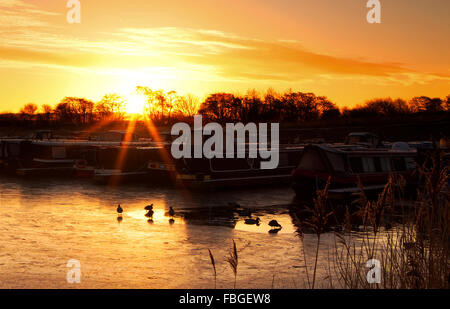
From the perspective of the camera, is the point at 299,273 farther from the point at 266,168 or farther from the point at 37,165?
the point at 37,165

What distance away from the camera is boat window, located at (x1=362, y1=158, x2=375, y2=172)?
23016 mm

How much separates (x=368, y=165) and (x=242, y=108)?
7363cm

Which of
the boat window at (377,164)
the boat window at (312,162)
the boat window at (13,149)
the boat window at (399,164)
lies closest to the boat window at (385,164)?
the boat window at (377,164)

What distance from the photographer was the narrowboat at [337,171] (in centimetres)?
2131

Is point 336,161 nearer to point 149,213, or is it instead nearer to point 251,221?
point 251,221

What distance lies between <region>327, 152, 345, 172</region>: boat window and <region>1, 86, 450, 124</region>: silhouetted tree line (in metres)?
59.5

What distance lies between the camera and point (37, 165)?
31891mm

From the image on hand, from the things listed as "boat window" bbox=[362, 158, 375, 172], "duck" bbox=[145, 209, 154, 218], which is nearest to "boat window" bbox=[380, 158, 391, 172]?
"boat window" bbox=[362, 158, 375, 172]

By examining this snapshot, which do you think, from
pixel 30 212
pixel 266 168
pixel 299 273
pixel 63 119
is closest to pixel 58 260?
pixel 299 273

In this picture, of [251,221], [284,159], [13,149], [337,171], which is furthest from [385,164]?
[13,149]

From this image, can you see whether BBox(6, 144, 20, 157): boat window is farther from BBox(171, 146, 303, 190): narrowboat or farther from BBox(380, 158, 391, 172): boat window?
BBox(380, 158, 391, 172): boat window
